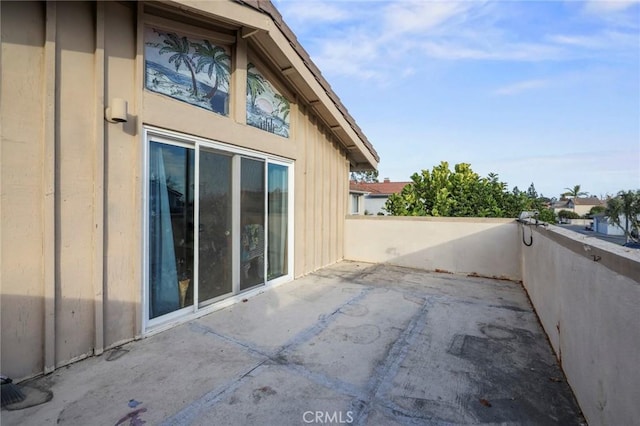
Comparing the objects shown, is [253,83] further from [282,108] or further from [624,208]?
[624,208]

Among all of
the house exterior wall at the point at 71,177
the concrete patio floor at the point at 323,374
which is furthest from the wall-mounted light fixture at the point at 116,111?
the concrete patio floor at the point at 323,374

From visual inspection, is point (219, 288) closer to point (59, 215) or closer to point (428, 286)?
point (59, 215)

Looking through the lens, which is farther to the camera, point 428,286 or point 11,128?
point 428,286

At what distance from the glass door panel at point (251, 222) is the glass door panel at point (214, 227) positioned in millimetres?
304

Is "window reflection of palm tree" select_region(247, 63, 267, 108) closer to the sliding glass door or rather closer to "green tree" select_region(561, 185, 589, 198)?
the sliding glass door

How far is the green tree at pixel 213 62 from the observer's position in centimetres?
382

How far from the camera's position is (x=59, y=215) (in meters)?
2.57

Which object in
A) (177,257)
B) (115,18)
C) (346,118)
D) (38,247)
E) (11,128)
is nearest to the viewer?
(11,128)

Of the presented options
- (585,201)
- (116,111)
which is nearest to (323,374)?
(116,111)

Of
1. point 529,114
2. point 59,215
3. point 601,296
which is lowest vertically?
point 601,296

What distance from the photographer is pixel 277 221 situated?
5523mm

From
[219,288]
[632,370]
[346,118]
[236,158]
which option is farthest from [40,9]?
[346,118]

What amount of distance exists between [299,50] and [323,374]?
185 inches

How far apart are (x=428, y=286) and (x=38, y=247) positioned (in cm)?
566
